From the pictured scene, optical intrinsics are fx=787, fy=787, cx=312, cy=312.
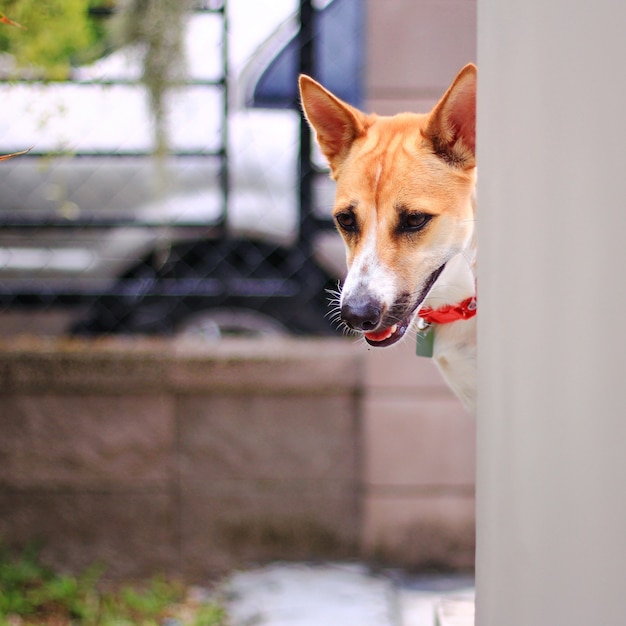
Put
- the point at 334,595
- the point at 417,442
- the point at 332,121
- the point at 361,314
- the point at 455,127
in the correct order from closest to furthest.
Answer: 1. the point at 361,314
2. the point at 455,127
3. the point at 332,121
4. the point at 334,595
5. the point at 417,442

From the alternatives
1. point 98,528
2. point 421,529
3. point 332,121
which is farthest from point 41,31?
point 421,529

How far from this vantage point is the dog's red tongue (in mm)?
1334

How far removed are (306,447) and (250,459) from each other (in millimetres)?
211

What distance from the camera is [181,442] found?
2873 mm

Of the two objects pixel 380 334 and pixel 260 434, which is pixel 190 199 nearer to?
pixel 260 434

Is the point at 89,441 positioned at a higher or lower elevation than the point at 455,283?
lower

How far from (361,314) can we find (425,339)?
0.84 feet

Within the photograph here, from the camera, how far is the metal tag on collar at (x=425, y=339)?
1.52 metres

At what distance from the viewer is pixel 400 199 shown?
1.44 meters

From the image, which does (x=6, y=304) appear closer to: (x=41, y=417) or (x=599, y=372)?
(x=41, y=417)

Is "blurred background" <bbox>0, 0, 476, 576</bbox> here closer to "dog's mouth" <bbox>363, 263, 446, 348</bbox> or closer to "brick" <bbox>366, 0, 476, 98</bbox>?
"brick" <bbox>366, 0, 476, 98</bbox>

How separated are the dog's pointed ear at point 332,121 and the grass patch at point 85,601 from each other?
163cm

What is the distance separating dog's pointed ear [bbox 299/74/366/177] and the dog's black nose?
0.39 m

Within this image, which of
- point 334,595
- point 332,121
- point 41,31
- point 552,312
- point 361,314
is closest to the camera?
point 552,312
